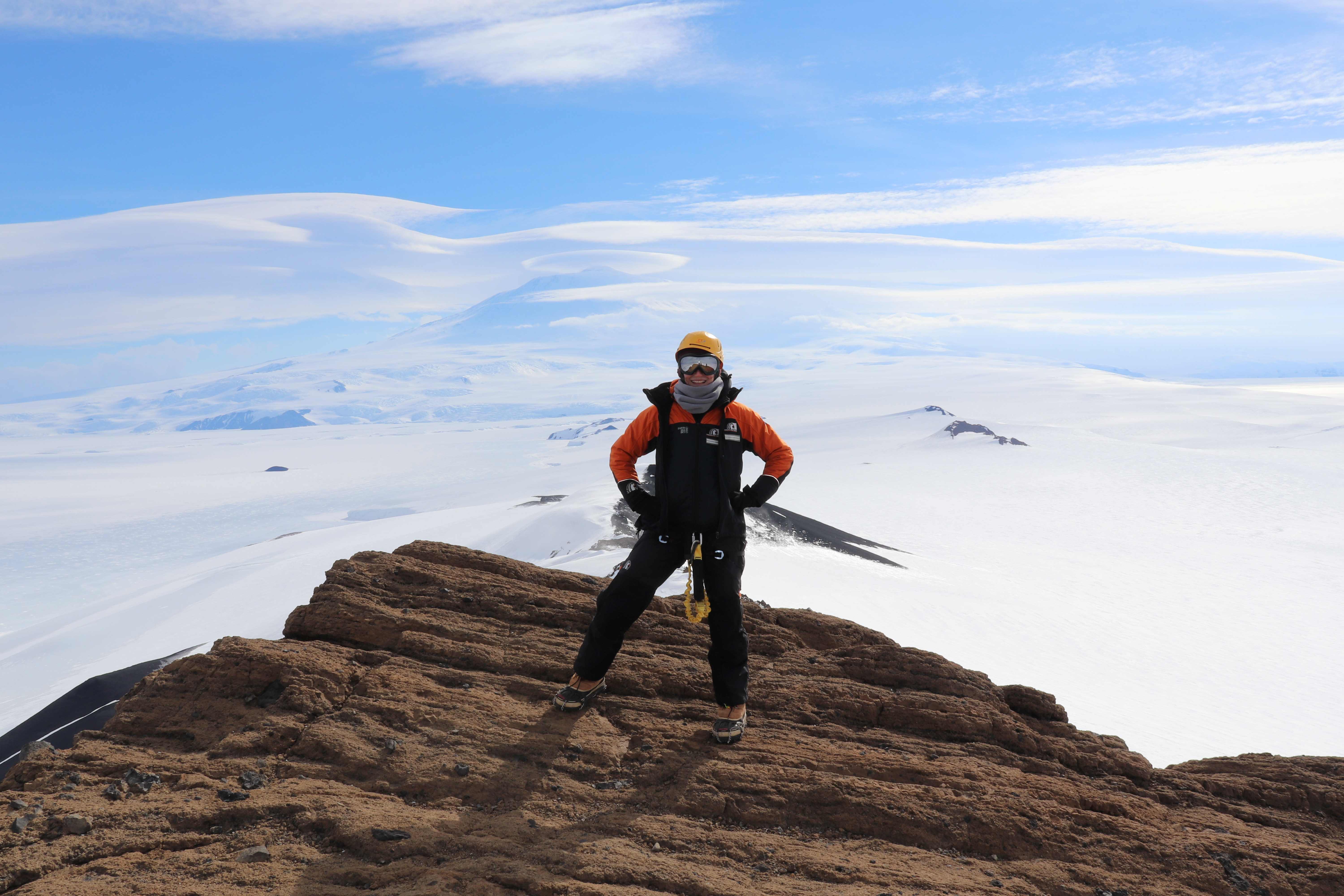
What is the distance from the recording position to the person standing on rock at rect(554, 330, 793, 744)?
4.97m

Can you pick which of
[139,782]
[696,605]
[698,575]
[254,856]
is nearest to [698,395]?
[698,575]

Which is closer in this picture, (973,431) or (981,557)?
(981,557)

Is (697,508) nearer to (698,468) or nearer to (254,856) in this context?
(698,468)

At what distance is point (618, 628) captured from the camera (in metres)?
5.26

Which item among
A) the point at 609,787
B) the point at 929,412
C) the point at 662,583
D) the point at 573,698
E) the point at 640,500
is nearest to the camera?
the point at 609,787

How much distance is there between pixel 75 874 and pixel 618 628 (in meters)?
3.04

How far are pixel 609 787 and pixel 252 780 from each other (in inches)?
78.6

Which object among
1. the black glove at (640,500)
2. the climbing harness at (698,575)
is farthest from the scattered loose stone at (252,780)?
the climbing harness at (698,575)

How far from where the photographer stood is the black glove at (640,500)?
16.3 feet

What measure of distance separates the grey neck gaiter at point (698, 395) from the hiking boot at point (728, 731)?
2.04 metres

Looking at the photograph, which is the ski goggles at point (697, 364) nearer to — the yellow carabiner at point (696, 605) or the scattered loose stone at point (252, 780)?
the yellow carabiner at point (696, 605)

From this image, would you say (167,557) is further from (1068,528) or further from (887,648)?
(887,648)

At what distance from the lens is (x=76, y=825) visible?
3773 mm

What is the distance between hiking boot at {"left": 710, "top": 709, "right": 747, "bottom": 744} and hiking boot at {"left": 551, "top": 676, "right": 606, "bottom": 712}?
35.5 inches
